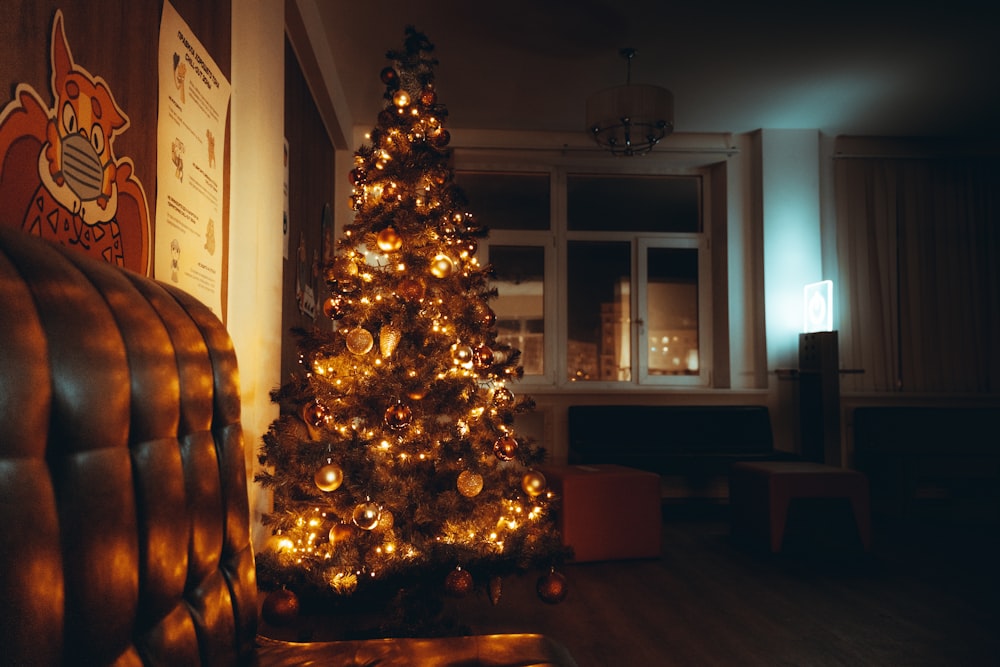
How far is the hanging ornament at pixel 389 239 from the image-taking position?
7.22 feet

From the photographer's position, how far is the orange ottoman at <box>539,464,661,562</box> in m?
3.40

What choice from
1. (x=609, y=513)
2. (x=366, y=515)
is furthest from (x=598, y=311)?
(x=366, y=515)

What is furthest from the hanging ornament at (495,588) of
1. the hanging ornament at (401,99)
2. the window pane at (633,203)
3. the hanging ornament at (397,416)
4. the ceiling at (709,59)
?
the window pane at (633,203)

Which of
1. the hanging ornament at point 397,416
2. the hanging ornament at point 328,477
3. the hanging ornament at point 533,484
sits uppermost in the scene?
the hanging ornament at point 397,416

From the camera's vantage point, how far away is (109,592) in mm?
746

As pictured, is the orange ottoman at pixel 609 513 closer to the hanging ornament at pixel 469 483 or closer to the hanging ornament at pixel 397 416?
the hanging ornament at pixel 469 483

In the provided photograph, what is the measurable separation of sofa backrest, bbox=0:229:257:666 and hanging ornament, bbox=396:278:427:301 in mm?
1071

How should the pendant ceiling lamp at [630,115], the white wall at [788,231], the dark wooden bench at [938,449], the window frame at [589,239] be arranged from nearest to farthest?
the pendant ceiling lamp at [630,115]
the dark wooden bench at [938,449]
the white wall at [788,231]
the window frame at [589,239]

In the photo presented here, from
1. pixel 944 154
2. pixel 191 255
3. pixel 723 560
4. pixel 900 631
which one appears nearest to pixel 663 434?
pixel 723 560

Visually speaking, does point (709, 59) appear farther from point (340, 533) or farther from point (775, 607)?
point (340, 533)

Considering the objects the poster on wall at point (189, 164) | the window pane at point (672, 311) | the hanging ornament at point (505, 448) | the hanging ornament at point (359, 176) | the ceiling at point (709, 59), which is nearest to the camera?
the poster on wall at point (189, 164)

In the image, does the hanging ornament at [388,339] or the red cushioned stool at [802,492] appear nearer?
the hanging ornament at [388,339]

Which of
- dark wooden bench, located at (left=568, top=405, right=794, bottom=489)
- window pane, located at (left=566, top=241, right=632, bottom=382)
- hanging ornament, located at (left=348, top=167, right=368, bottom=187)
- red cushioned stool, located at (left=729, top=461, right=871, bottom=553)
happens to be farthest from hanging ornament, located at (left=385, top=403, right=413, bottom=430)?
window pane, located at (left=566, top=241, right=632, bottom=382)

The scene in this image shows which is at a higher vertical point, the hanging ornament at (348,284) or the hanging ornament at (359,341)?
the hanging ornament at (348,284)
